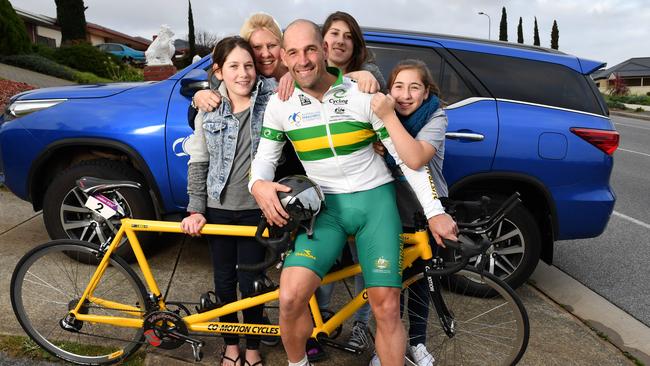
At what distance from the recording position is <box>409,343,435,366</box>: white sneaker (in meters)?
2.62

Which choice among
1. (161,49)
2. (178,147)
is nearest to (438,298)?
(178,147)

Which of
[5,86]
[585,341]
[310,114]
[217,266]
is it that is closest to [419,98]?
[310,114]

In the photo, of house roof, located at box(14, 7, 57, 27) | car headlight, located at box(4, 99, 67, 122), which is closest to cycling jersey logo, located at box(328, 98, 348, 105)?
car headlight, located at box(4, 99, 67, 122)

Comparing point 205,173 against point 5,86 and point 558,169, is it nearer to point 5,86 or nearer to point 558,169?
point 558,169

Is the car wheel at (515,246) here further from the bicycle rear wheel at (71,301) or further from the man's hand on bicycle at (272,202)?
the bicycle rear wheel at (71,301)

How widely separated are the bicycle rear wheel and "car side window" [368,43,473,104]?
7.02 ft

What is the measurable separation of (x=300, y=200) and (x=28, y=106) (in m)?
2.73

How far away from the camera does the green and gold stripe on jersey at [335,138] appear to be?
2.16 m

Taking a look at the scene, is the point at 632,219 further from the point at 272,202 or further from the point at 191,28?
the point at 191,28

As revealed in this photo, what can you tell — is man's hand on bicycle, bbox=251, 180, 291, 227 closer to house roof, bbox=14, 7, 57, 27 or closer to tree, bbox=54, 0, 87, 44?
tree, bbox=54, 0, 87, 44

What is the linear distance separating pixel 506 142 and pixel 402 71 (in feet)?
4.49

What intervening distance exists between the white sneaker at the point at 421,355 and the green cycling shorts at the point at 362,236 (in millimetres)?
660

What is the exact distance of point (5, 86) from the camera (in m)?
13.1

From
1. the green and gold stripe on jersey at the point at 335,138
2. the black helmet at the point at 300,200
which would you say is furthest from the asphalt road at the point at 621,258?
the black helmet at the point at 300,200
